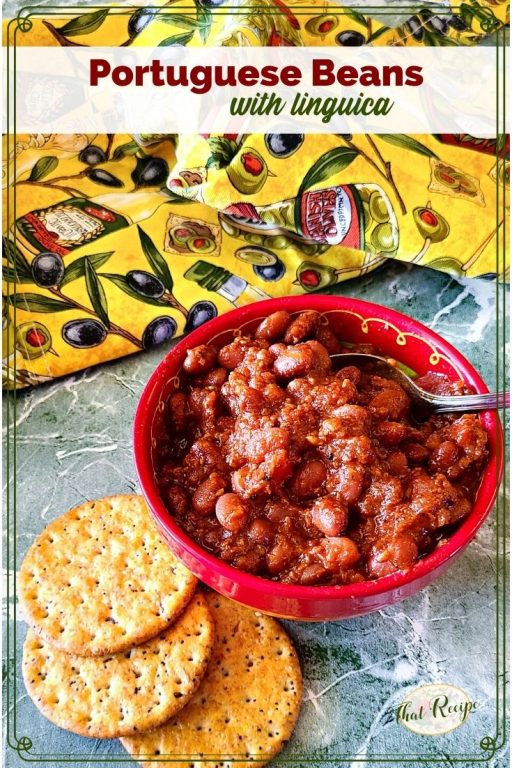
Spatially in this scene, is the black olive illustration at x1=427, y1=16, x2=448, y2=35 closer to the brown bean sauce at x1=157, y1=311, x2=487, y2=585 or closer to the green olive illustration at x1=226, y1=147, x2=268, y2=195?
the green olive illustration at x1=226, y1=147, x2=268, y2=195

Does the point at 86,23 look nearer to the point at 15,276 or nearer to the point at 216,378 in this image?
the point at 15,276

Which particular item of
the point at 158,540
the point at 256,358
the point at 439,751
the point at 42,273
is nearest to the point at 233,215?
the point at 42,273

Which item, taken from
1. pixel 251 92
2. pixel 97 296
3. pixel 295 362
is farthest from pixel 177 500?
pixel 251 92

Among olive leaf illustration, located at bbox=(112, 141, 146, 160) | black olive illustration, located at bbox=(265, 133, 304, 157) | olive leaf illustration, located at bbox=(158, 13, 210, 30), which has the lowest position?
olive leaf illustration, located at bbox=(112, 141, 146, 160)

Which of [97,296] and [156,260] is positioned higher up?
[156,260]

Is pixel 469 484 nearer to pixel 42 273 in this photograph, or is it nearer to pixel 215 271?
pixel 215 271

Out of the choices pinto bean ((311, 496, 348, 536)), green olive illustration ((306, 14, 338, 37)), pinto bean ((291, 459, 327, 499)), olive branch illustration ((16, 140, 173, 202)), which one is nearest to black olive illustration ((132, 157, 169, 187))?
olive branch illustration ((16, 140, 173, 202))

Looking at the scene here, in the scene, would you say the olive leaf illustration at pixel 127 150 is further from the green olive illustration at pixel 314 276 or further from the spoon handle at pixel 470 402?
the spoon handle at pixel 470 402

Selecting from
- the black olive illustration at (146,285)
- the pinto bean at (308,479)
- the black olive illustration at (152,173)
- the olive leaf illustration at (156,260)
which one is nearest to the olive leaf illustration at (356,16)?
the black olive illustration at (152,173)
